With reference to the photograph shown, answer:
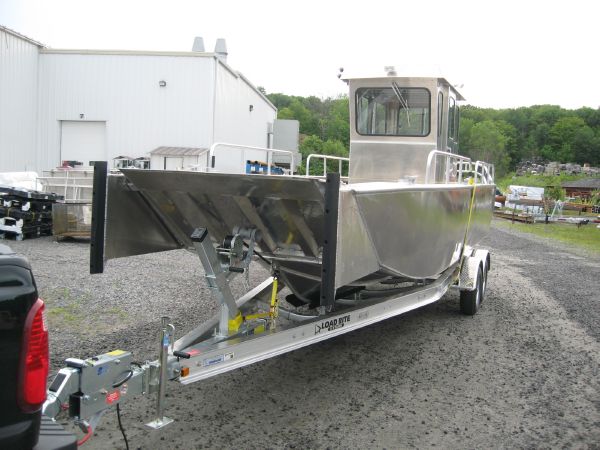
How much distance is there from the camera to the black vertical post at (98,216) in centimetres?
419

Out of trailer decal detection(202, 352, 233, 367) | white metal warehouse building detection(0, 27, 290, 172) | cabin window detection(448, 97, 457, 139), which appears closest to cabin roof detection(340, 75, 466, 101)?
cabin window detection(448, 97, 457, 139)

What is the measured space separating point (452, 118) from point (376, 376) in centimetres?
438

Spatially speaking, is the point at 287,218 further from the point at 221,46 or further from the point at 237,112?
the point at 221,46

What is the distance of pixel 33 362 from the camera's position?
6.89 ft

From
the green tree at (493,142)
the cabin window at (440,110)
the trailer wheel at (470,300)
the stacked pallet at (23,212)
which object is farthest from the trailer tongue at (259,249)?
the green tree at (493,142)

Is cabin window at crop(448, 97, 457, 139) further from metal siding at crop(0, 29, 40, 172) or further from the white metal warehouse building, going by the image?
metal siding at crop(0, 29, 40, 172)

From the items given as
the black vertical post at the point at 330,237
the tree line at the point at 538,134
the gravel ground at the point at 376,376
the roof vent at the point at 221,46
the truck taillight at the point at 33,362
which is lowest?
the gravel ground at the point at 376,376

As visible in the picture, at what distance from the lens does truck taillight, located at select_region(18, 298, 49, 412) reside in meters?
2.07

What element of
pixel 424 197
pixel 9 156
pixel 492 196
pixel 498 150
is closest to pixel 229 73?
pixel 9 156

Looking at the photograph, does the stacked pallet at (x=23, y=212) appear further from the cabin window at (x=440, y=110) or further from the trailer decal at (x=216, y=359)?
the trailer decal at (x=216, y=359)

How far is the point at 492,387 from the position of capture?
16.8 ft

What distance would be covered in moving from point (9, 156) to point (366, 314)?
17590 mm

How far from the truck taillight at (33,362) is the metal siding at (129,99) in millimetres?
18523

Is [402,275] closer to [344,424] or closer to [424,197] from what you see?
[424,197]
